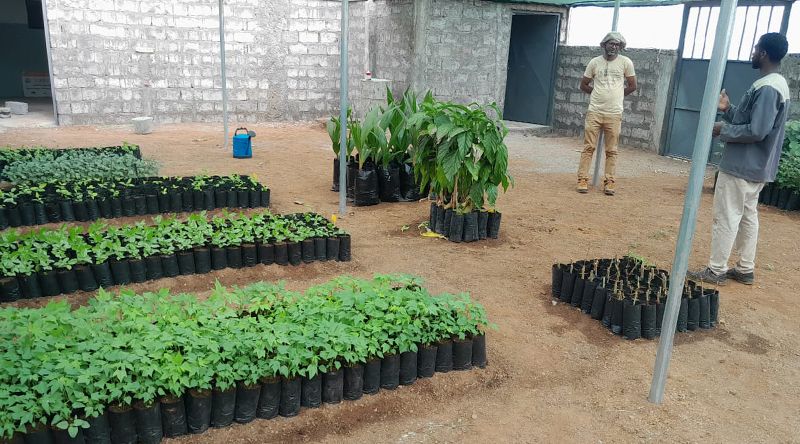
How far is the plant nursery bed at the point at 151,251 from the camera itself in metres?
4.42

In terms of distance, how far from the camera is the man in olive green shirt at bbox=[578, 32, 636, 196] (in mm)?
7637

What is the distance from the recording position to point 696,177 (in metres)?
2.98

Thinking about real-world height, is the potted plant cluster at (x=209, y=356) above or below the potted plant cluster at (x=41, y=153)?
below

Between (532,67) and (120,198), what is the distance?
10.1 metres

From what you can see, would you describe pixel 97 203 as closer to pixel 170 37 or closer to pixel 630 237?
pixel 630 237

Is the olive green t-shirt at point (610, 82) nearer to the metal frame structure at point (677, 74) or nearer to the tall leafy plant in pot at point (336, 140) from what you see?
the tall leafy plant in pot at point (336, 140)

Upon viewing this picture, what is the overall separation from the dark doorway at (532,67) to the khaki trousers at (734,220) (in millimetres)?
8932

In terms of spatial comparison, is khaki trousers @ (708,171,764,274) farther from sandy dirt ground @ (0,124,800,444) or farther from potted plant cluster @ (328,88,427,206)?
potted plant cluster @ (328,88,427,206)

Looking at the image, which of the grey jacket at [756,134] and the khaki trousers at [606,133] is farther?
the khaki trousers at [606,133]

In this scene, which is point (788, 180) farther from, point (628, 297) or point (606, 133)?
point (628, 297)

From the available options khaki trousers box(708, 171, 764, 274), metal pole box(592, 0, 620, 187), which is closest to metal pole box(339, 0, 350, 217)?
khaki trousers box(708, 171, 764, 274)

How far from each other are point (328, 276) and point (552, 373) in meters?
2.08

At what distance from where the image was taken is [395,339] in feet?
11.2

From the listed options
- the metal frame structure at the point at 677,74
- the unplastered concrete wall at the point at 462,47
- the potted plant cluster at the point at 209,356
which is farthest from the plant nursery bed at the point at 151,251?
the metal frame structure at the point at 677,74
